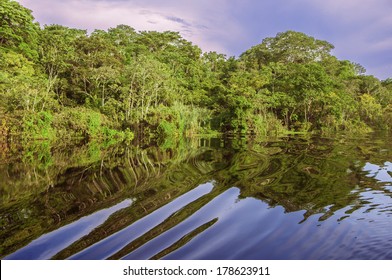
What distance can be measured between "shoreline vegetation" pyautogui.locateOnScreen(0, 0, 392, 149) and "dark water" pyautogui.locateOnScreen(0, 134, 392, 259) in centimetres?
1178

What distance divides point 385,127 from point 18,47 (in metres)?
38.7

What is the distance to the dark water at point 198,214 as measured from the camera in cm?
276

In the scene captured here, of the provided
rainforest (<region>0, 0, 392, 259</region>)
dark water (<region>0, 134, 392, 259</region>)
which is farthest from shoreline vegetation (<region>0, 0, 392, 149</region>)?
dark water (<region>0, 134, 392, 259</region>)

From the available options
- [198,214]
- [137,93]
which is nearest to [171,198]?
[198,214]

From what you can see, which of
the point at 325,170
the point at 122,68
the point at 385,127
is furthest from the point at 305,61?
the point at 325,170

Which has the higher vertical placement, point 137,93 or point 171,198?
point 137,93

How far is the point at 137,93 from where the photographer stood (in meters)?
24.5

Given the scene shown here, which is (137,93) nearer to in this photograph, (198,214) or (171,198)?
(171,198)

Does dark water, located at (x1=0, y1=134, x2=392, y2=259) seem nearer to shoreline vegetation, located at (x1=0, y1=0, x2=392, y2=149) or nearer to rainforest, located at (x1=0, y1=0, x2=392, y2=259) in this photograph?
rainforest, located at (x1=0, y1=0, x2=392, y2=259)

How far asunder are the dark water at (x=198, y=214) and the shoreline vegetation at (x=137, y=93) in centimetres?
1178

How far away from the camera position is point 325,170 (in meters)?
6.69

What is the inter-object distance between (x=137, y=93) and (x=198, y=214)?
2179 cm

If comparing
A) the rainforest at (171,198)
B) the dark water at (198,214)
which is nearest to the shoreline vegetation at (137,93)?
the rainforest at (171,198)

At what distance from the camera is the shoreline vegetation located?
18.4 meters
